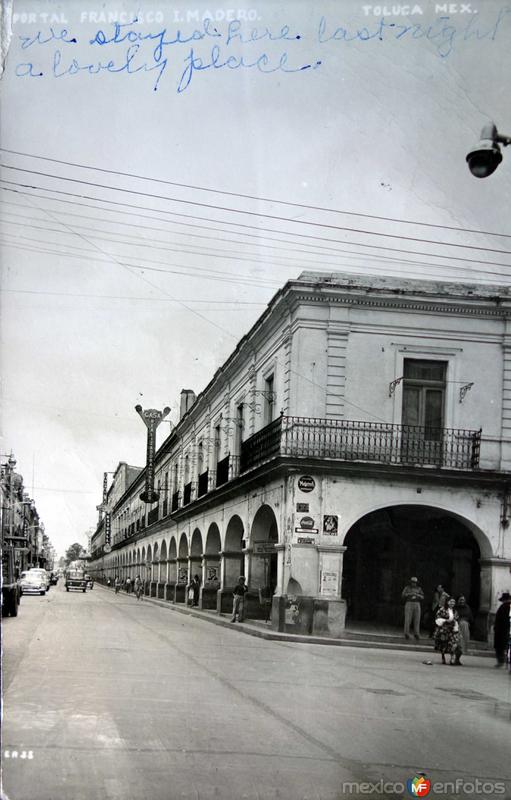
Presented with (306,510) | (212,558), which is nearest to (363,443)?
(306,510)

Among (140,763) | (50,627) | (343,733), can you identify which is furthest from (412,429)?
(50,627)

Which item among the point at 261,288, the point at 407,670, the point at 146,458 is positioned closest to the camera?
the point at 261,288

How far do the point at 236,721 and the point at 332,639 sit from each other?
7.59m

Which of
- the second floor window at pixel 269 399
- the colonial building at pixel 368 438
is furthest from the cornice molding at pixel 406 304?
the second floor window at pixel 269 399

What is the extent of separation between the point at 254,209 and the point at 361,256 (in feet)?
9.40

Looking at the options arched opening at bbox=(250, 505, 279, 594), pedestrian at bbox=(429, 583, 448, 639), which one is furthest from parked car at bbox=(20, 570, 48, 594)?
pedestrian at bbox=(429, 583, 448, 639)

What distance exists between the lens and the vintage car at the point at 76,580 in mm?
48656

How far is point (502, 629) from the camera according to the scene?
13836 millimetres

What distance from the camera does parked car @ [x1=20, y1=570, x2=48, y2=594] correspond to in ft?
129

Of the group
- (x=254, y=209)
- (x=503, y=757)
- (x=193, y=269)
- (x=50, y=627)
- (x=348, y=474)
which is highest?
(x=254, y=209)

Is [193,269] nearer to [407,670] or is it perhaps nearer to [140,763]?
[140,763]

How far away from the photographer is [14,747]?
6621 mm

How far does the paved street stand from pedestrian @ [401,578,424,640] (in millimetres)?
857

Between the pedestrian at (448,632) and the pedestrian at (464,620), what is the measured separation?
67mm
